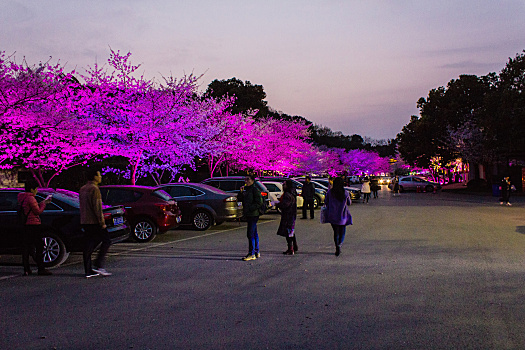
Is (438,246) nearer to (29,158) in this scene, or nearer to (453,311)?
(453,311)

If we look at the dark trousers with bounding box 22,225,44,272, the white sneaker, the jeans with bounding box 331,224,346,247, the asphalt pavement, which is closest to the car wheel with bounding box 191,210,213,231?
the asphalt pavement

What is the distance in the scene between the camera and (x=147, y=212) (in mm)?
12320

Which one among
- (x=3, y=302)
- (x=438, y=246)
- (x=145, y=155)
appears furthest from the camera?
(x=145, y=155)

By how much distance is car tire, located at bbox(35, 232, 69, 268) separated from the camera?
8.87 m

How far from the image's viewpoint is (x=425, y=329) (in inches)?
190

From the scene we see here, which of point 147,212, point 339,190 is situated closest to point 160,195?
point 147,212

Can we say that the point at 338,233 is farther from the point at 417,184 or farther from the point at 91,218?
the point at 417,184

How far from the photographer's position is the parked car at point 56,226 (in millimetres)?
8906

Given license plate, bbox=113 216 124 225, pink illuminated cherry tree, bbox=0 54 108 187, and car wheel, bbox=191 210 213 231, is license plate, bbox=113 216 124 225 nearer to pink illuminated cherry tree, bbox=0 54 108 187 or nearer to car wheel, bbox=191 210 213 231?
car wheel, bbox=191 210 213 231

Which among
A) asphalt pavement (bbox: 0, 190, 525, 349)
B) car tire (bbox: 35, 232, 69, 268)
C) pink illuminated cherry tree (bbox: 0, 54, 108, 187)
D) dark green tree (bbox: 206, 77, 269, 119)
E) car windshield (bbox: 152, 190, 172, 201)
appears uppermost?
dark green tree (bbox: 206, 77, 269, 119)

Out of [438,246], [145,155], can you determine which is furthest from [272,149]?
[438,246]

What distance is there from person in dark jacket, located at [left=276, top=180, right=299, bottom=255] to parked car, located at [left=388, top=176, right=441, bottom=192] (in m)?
36.7

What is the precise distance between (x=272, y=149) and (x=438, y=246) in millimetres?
36816

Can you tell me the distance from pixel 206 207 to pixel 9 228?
639 cm
